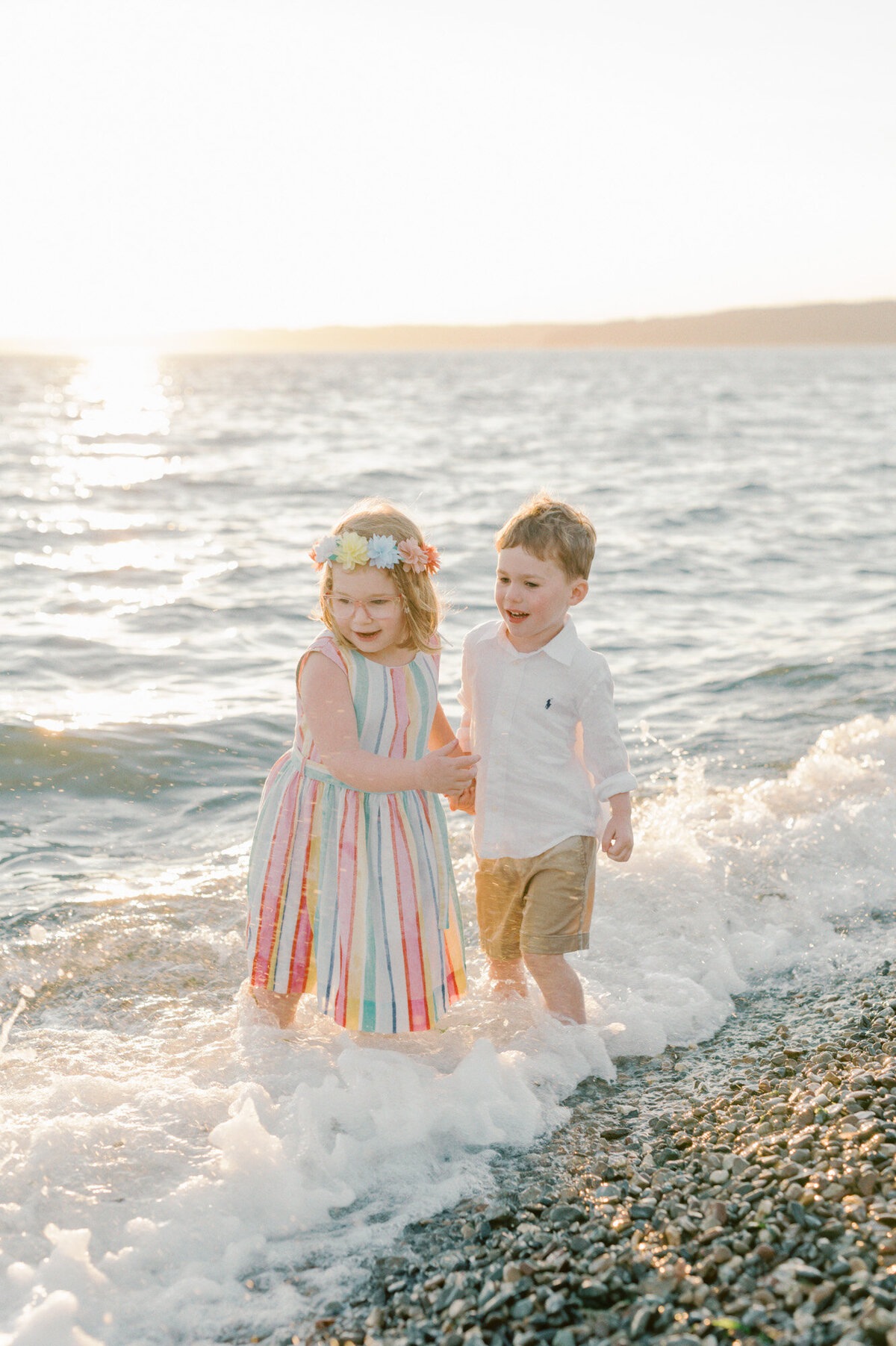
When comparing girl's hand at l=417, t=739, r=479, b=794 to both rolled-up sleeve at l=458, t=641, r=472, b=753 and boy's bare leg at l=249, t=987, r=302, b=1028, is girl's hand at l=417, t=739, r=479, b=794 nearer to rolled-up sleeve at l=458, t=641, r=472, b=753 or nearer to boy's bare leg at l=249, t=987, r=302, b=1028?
rolled-up sleeve at l=458, t=641, r=472, b=753

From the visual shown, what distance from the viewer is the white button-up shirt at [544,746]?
3623 millimetres

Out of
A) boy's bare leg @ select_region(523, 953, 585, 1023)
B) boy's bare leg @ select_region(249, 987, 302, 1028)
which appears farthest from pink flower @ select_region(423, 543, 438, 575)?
boy's bare leg @ select_region(249, 987, 302, 1028)

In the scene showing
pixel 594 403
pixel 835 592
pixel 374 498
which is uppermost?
pixel 594 403

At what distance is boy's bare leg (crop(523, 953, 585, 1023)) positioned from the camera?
148 inches

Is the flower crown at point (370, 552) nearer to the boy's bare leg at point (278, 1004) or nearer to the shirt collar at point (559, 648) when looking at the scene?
the shirt collar at point (559, 648)

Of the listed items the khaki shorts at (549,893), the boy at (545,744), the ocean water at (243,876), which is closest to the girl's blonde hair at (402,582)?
the ocean water at (243,876)

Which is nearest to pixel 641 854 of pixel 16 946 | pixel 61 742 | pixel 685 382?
pixel 16 946

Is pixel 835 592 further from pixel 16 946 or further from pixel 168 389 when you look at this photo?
pixel 168 389

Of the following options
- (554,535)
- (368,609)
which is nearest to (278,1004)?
(368,609)

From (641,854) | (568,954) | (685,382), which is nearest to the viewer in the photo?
(568,954)

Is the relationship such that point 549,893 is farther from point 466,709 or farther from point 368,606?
point 368,606

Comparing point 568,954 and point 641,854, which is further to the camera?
point 641,854

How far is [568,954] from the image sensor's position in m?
4.66

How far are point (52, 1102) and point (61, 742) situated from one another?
4035mm
